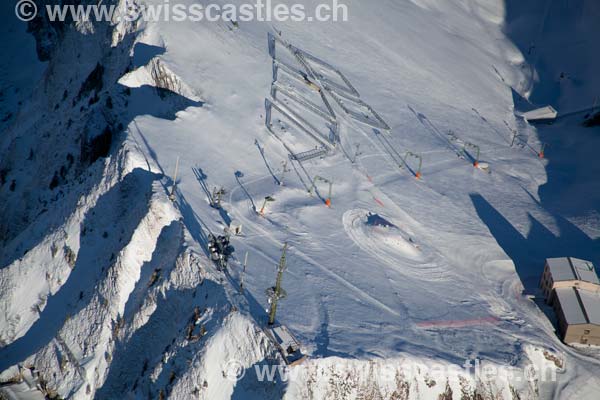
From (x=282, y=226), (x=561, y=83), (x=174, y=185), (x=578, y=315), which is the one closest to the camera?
(x=578, y=315)

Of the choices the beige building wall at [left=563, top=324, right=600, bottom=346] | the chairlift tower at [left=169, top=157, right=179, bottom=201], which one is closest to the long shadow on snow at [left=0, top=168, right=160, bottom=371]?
the chairlift tower at [left=169, top=157, right=179, bottom=201]

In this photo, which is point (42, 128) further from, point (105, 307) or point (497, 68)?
point (497, 68)

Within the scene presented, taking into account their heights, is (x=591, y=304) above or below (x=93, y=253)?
below

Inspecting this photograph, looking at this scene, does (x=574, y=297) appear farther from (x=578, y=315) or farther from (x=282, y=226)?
(x=282, y=226)

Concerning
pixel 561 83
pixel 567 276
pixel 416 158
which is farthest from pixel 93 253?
pixel 561 83

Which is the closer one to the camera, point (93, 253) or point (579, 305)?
point (579, 305)

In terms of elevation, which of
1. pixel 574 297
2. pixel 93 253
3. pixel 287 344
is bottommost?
pixel 574 297

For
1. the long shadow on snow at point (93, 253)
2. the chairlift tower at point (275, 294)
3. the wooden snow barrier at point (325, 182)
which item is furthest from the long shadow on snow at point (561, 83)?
the long shadow on snow at point (93, 253)
